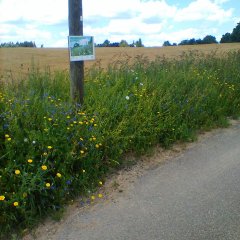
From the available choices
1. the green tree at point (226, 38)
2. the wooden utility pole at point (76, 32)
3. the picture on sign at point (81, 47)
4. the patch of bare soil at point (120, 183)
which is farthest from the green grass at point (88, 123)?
the green tree at point (226, 38)

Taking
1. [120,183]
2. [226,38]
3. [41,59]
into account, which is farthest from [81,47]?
[226,38]

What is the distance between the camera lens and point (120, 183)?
3.81m

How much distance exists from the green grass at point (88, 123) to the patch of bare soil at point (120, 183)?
0.11 meters

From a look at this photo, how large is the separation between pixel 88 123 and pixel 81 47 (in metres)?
1.11

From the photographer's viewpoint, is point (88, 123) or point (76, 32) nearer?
point (88, 123)

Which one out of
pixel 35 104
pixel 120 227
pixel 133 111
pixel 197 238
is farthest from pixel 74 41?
pixel 197 238

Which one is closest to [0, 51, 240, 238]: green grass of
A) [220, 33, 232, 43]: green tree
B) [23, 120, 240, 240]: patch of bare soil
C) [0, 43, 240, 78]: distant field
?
[23, 120, 240, 240]: patch of bare soil

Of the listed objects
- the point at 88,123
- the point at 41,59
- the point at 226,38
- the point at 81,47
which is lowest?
the point at 88,123

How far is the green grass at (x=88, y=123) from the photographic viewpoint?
3088mm

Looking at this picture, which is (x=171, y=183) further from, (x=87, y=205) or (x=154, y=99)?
(x=154, y=99)

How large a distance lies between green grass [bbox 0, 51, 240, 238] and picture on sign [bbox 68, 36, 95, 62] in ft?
2.24

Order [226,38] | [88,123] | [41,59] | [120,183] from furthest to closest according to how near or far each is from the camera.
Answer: [226,38] < [41,59] < [88,123] < [120,183]

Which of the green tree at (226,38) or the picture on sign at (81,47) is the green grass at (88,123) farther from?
the green tree at (226,38)

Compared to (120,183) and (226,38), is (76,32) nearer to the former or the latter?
(120,183)
